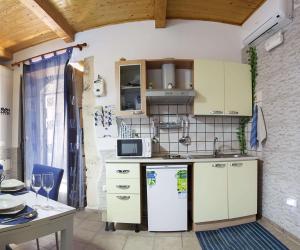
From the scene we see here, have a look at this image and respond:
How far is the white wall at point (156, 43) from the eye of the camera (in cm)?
283

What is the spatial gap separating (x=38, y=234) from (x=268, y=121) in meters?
2.43

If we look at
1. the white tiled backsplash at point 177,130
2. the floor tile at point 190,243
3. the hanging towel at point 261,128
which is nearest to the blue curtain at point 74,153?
the white tiled backsplash at point 177,130

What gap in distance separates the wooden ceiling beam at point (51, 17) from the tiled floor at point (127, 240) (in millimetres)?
2389

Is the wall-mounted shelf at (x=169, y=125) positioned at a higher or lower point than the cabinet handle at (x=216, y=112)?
lower

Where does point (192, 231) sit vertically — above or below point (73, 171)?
below

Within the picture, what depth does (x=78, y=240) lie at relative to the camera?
2.15 meters

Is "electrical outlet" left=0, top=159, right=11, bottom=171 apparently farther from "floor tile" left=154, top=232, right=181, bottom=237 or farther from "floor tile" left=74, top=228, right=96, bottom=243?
"floor tile" left=154, top=232, right=181, bottom=237

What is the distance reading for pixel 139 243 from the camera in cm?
208

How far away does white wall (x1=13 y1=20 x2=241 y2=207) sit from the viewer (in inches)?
111

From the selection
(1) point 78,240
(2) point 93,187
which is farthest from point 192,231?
(2) point 93,187

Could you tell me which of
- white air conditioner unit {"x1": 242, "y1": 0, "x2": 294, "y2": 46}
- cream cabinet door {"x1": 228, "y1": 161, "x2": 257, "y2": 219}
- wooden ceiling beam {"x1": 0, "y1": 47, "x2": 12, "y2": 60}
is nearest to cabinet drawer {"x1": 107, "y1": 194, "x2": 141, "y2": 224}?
cream cabinet door {"x1": 228, "y1": 161, "x2": 257, "y2": 219}

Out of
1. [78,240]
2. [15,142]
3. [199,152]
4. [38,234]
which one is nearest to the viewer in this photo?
[38,234]

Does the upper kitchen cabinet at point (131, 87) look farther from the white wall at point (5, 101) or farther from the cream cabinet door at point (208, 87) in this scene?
the white wall at point (5, 101)

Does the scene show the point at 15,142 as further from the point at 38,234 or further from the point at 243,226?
the point at 243,226
